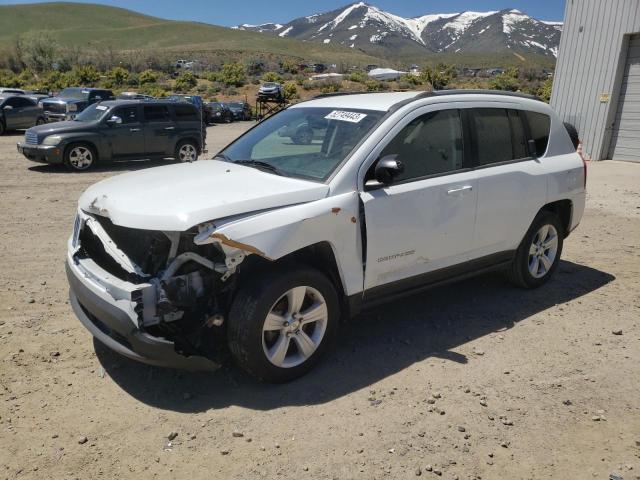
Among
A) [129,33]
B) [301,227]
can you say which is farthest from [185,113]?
[129,33]

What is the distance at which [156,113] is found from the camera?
13.9 m

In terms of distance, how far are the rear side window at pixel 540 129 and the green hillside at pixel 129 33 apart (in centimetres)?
10369

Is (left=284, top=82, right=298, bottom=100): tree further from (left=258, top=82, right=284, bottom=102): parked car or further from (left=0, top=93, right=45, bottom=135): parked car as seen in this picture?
(left=0, top=93, right=45, bottom=135): parked car

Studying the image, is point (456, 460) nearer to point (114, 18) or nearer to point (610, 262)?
point (610, 262)

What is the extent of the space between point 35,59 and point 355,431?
71.0 m

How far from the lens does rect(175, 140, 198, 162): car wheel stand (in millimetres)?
14328

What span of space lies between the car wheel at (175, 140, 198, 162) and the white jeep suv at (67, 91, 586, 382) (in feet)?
32.6

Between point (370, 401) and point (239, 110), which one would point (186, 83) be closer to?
point (239, 110)

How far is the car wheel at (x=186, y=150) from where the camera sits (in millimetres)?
14328

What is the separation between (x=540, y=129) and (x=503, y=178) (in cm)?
93

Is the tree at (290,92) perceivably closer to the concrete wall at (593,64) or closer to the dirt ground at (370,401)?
the concrete wall at (593,64)

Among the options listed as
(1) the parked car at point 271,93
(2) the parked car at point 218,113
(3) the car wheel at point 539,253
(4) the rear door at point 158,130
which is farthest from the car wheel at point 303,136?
(1) the parked car at point 271,93

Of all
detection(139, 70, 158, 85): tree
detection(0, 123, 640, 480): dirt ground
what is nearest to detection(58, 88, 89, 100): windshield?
detection(0, 123, 640, 480): dirt ground

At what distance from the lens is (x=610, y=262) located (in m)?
6.57
